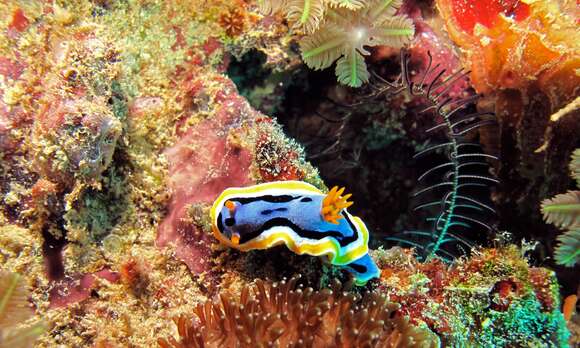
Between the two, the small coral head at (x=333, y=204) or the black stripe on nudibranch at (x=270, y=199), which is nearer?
the small coral head at (x=333, y=204)

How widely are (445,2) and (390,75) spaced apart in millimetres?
967

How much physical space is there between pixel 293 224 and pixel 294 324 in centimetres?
67

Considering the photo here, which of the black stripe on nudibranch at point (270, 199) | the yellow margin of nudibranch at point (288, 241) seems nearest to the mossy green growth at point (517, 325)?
the yellow margin of nudibranch at point (288, 241)

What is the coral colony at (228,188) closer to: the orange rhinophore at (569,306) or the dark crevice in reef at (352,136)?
the orange rhinophore at (569,306)

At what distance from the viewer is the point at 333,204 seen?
8.93 ft

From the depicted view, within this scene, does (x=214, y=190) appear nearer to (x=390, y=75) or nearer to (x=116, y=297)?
(x=116, y=297)

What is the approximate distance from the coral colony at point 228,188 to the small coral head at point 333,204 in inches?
0.7

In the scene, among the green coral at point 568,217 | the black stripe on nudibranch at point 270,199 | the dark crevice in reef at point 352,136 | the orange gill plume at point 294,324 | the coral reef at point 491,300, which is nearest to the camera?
the orange gill plume at point 294,324

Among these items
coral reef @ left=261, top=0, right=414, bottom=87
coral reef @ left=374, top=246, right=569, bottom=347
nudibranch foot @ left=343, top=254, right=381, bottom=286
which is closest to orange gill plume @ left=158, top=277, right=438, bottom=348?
nudibranch foot @ left=343, top=254, right=381, bottom=286

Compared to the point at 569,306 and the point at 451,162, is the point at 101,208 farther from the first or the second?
the point at 569,306

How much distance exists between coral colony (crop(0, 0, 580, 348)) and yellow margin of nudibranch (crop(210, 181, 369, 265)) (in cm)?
1

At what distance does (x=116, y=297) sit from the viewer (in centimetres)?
306

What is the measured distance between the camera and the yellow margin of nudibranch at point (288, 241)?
8.99 feet

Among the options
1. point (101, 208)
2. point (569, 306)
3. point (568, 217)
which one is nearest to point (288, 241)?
point (101, 208)
